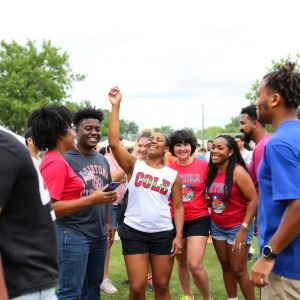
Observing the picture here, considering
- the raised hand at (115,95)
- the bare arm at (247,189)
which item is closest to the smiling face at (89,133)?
the raised hand at (115,95)

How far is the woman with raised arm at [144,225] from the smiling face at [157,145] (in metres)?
0.20

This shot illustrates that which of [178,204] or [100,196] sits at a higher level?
[100,196]

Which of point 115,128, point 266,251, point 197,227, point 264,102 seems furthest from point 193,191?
point 266,251

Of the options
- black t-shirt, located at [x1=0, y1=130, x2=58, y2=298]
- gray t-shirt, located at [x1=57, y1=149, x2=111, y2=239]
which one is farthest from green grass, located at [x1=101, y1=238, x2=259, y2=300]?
black t-shirt, located at [x1=0, y1=130, x2=58, y2=298]

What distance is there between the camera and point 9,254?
1818mm

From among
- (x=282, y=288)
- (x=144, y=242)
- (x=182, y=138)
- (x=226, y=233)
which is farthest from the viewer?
(x=182, y=138)

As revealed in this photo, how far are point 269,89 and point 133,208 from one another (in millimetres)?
2231

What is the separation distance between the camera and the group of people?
1.84m

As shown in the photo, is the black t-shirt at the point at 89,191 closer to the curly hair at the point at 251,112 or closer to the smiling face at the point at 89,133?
the smiling face at the point at 89,133

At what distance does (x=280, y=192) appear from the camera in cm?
250

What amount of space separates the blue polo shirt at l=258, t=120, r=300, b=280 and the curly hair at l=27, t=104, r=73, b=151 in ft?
5.73

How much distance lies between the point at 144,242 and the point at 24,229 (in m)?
2.78

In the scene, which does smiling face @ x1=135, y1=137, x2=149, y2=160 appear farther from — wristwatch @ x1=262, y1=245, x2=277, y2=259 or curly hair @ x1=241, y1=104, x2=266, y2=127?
wristwatch @ x1=262, y1=245, x2=277, y2=259

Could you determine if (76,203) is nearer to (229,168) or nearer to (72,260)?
(72,260)
